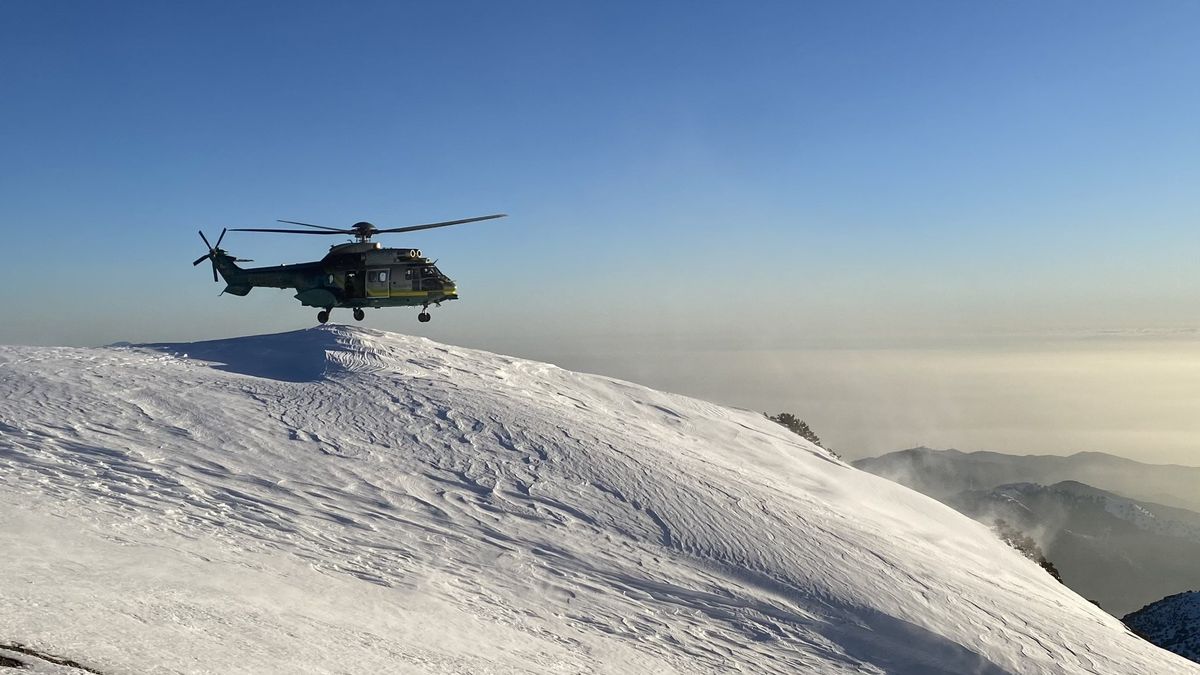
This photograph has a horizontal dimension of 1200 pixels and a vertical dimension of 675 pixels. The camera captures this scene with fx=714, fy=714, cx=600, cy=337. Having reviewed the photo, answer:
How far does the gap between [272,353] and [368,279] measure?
7.29 meters

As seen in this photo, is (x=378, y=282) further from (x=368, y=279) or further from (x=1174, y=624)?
(x=1174, y=624)

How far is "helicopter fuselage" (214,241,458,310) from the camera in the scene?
2969 centimetres

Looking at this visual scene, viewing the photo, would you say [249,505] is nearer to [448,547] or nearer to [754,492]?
[448,547]

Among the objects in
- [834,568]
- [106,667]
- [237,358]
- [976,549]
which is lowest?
[976,549]

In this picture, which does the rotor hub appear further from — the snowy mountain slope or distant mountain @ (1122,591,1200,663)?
distant mountain @ (1122,591,1200,663)

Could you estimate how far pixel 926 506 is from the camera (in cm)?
2664

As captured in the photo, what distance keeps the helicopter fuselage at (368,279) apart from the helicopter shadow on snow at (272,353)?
14.6 feet

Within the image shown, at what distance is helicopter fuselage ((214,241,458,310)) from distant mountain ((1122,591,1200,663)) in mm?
39285

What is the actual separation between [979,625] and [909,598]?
4.34ft

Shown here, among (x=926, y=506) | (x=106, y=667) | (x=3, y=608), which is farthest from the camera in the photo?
(x=926, y=506)

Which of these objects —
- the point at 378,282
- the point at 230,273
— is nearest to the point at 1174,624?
the point at 378,282

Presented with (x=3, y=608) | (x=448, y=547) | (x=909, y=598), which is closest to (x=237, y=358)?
(x=448, y=547)

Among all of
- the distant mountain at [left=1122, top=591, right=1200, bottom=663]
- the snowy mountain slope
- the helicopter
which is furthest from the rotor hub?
the distant mountain at [left=1122, top=591, right=1200, bottom=663]

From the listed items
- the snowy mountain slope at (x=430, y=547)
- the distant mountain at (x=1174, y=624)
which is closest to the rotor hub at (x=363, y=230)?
the snowy mountain slope at (x=430, y=547)
